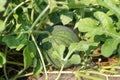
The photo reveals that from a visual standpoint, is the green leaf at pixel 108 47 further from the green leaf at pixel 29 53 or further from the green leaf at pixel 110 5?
the green leaf at pixel 29 53

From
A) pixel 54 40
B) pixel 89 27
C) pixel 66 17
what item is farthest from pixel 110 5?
pixel 54 40

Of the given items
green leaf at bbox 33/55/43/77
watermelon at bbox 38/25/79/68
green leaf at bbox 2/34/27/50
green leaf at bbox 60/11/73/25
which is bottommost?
green leaf at bbox 33/55/43/77

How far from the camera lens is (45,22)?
8.21ft

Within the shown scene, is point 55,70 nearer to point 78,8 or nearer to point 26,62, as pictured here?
point 26,62

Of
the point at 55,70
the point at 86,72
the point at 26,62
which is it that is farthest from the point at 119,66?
the point at 26,62

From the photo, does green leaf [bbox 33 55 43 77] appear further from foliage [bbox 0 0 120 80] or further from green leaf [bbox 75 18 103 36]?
green leaf [bbox 75 18 103 36]

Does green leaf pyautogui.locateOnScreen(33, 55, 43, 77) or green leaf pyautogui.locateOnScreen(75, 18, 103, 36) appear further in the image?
green leaf pyautogui.locateOnScreen(33, 55, 43, 77)

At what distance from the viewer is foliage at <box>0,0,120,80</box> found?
7.26 feet

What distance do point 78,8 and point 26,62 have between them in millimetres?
528

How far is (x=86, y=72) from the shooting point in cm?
234

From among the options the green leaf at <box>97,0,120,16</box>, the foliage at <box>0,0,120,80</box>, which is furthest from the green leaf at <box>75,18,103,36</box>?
the green leaf at <box>97,0,120,16</box>

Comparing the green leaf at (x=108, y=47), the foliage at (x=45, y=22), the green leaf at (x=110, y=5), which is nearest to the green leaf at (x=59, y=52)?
the foliage at (x=45, y=22)

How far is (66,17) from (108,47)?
39 cm

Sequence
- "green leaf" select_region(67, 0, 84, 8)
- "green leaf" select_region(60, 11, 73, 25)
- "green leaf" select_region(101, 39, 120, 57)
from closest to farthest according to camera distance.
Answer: "green leaf" select_region(101, 39, 120, 57)
"green leaf" select_region(67, 0, 84, 8)
"green leaf" select_region(60, 11, 73, 25)
